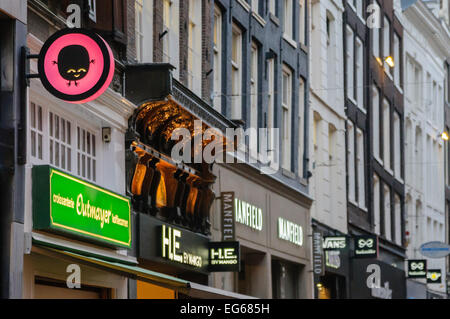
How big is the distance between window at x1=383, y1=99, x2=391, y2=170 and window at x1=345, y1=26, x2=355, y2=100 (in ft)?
18.8

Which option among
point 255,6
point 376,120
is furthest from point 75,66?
point 376,120

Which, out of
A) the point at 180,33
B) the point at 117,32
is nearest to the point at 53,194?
the point at 117,32

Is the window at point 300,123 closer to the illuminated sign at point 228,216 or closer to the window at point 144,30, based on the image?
the illuminated sign at point 228,216

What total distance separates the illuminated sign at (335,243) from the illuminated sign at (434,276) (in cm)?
1407

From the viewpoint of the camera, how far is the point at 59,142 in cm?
1698

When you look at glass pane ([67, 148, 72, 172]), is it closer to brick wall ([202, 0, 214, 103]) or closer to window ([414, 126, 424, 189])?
brick wall ([202, 0, 214, 103])

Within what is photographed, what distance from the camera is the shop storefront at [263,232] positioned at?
81.0 feet

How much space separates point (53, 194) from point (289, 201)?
15.0 metres

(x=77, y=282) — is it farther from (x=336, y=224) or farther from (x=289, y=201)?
(x=336, y=224)

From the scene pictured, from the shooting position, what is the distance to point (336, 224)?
3481 centimetres

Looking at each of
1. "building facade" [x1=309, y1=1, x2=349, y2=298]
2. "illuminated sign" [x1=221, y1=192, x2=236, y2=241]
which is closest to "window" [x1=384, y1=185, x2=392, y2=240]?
"building facade" [x1=309, y1=1, x2=349, y2=298]

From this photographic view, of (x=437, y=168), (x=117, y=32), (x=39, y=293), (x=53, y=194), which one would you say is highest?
(x=437, y=168)

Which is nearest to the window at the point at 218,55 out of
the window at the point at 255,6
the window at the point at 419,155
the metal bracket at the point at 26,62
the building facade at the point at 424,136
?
the window at the point at 255,6

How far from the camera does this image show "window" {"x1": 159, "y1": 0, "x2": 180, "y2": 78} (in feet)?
71.3
